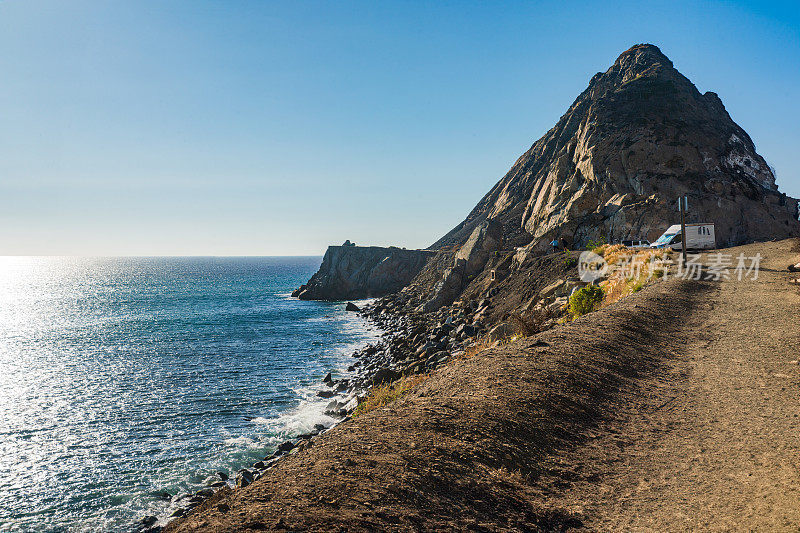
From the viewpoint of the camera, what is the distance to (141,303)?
80.9m

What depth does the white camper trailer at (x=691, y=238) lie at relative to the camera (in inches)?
1362

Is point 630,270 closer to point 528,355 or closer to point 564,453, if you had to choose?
point 528,355

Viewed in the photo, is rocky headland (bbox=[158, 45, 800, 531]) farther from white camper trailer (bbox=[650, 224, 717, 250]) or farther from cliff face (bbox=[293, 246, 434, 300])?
cliff face (bbox=[293, 246, 434, 300])

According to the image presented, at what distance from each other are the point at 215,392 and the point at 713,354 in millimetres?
25199

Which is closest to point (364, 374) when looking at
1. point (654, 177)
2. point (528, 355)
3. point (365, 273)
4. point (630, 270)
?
point (630, 270)

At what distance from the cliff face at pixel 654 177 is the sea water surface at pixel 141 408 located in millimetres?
25410

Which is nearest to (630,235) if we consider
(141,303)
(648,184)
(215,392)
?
(648,184)

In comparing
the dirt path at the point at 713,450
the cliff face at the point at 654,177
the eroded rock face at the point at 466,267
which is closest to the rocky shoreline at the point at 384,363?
the eroded rock face at the point at 466,267

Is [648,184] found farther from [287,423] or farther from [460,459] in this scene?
[460,459]

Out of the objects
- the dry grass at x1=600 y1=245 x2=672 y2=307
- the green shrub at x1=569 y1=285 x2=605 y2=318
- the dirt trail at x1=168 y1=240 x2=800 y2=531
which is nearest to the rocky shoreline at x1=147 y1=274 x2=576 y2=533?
the green shrub at x1=569 y1=285 x2=605 y2=318

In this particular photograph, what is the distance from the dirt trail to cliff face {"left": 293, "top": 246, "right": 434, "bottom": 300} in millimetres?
67861

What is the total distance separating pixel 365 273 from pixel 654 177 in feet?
167

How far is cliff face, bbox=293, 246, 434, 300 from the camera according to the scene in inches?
3118

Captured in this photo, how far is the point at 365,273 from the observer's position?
3263 inches
